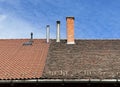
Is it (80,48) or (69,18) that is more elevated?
(69,18)

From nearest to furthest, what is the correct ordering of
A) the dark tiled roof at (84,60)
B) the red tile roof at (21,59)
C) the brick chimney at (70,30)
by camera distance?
the dark tiled roof at (84,60), the red tile roof at (21,59), the brick chimney at (70,30)

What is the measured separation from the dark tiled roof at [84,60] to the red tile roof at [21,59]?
348 millimetres

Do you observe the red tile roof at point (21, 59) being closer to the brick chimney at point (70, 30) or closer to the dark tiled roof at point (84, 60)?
the dark tiled roof at point (84, 60)

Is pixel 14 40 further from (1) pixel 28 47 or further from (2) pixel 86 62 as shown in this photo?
(2) pixel 86 62

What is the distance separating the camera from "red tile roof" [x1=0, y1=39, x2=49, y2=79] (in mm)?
13952

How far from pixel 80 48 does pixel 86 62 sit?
2.62 m

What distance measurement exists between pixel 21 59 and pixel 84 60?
262 centimetres

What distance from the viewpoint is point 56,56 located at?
16.4 m

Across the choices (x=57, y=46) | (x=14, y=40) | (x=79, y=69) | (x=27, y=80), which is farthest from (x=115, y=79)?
(x=14, y=40)

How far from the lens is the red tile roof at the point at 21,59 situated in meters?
14.0

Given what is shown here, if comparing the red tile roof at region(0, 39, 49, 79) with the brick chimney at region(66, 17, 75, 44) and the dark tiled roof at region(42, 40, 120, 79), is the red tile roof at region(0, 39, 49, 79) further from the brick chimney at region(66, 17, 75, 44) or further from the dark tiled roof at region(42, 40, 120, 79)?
the brick chimney at region(66, 17, 75, 44)

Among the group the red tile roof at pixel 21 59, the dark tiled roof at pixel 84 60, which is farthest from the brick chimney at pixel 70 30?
the red tile roof at pixel 21 59

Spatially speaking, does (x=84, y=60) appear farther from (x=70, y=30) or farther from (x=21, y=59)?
(x=70, y=30)

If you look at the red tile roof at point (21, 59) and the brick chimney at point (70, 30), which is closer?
the red tile roof at point (21, 59)
